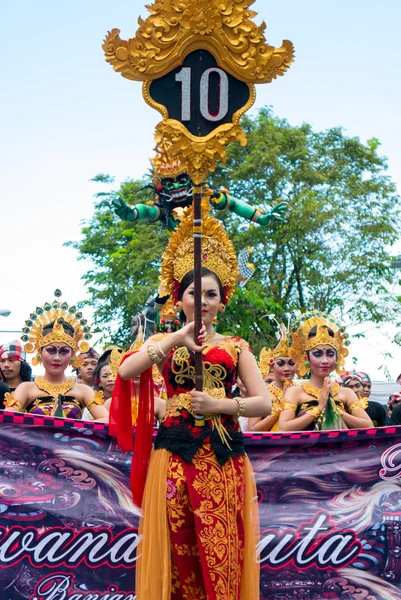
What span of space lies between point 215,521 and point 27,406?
2.75m

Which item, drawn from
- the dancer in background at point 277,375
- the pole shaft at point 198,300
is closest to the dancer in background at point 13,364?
the dancer in background at point 277,375

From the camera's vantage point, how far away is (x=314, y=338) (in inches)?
269

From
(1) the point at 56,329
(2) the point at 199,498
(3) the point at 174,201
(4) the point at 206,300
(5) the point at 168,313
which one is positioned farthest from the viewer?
(3) the point at 174,201

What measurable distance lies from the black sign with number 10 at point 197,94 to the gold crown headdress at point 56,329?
8.69ft

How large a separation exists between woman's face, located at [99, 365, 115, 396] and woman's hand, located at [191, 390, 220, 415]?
327cm

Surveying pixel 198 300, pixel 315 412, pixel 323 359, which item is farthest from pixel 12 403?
pixel 198 300

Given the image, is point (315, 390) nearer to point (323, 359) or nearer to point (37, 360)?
point (323, 359)

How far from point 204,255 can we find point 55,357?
2477 millimetres

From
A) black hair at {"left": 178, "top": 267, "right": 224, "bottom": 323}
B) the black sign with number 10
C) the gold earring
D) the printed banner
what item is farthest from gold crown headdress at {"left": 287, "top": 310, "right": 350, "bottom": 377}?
the black sign with number 10

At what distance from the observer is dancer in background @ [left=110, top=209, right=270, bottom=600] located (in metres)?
4.34

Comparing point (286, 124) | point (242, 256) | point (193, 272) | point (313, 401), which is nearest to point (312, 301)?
point (286, 124)

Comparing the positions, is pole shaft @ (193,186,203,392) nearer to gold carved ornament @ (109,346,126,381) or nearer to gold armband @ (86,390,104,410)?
gold armband @ (86,390,104,410)

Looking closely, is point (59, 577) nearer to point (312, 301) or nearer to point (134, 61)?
point (134, 61)

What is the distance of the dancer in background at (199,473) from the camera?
4344 mm
